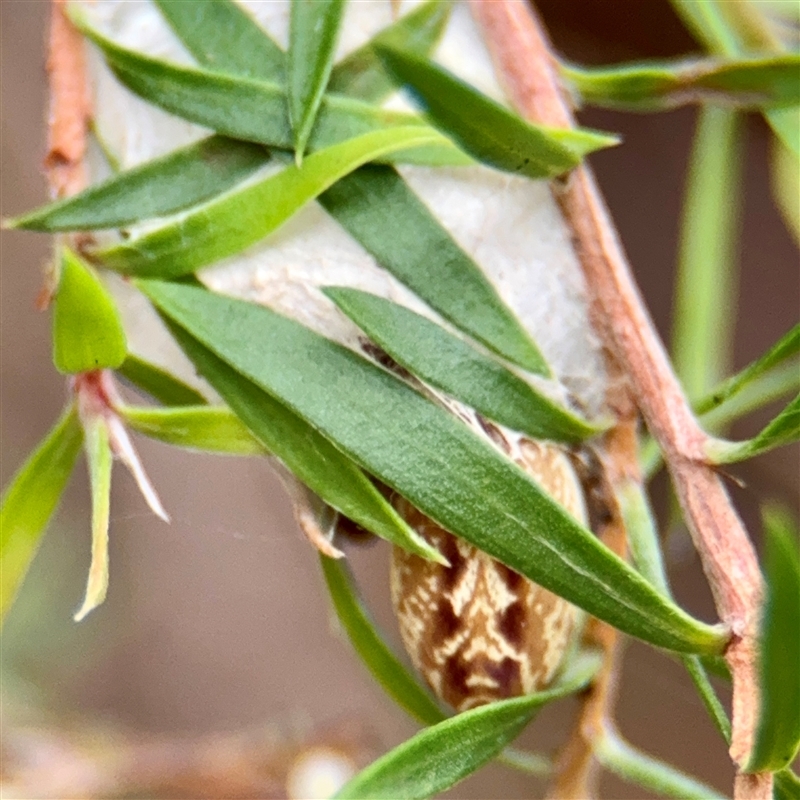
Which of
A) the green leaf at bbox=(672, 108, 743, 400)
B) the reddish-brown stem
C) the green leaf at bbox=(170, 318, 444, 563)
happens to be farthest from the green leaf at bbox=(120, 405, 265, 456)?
the green leaf at bbox=(672, 108, 743, 400)

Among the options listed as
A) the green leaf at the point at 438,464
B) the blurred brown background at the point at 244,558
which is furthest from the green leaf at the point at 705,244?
the green leaf at the point at 438,464

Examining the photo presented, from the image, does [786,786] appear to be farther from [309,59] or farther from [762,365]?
[309,59]

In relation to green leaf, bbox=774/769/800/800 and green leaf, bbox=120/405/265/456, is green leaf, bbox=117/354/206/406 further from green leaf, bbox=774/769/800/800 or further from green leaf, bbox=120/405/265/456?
green leaf, bbox=774/769/800/800

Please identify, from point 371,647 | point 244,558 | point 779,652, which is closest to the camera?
point 779,652

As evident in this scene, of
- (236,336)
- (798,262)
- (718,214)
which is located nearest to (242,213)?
(236,336)

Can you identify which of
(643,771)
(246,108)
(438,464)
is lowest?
(643,771)

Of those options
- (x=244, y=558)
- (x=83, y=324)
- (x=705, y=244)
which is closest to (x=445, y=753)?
(x=83, y=324)

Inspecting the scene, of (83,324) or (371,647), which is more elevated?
(83,324)
